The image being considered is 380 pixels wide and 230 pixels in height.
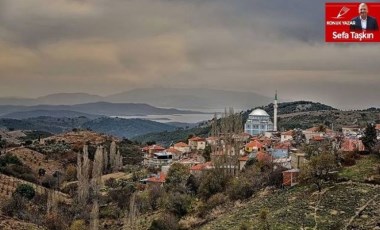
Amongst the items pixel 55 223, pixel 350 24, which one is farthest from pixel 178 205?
pixel 350 24

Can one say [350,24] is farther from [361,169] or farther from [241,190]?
[241,190]

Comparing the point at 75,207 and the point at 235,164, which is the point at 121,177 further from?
the point at 235,164

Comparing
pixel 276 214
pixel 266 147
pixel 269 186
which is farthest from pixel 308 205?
pixel 266 147

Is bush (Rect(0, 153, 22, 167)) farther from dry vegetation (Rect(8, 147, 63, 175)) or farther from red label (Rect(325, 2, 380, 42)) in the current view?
red label (Rect(325, 2, 380, 42))

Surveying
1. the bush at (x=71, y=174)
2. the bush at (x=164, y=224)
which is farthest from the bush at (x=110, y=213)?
the bush at (x=71, y=174)

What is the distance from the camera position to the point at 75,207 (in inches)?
→ 1534

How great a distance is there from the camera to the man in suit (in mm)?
21900

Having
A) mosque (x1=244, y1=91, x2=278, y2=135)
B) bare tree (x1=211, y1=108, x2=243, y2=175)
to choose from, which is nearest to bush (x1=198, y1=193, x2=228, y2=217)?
bare tree (x1=211, y1=108, x2=243, y2=175)

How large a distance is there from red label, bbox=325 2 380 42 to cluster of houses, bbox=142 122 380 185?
34.9 ft

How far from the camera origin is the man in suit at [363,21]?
21.9m

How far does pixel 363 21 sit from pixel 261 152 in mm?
25260

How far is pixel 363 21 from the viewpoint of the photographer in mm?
22141

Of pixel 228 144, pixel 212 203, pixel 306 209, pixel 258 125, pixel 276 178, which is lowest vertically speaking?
pixel 212 203

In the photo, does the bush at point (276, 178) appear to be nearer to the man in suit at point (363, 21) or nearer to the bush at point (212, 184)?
the bush at point (212, 184)
